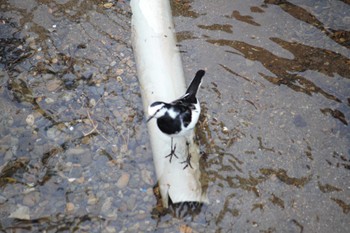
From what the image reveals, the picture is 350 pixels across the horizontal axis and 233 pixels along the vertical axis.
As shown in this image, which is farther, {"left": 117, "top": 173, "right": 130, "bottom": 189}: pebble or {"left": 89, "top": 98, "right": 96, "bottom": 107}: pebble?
{"left": 89, "top": 98, "right": 96, "bottom": 107}: pebble

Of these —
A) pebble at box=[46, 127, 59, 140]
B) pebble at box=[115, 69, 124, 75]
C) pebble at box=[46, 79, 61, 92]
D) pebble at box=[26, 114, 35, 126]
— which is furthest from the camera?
pebble at box=[115, 69, 124, 75]

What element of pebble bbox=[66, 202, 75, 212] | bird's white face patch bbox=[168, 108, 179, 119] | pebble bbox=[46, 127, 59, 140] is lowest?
pebble bbox=[66, 202, 75, 212]

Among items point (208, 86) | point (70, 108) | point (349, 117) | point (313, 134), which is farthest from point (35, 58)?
point (349, 117)

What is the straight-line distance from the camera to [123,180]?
16.2ft

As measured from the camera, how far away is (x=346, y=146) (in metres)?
5.05

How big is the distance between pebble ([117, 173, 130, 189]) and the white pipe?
1.16 ft

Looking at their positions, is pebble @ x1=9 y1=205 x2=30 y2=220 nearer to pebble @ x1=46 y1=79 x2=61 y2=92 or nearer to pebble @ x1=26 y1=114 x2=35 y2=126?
pebble @ x1=26 y1=114 x2=35 y2=126

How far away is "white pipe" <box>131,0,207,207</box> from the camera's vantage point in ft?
15.5

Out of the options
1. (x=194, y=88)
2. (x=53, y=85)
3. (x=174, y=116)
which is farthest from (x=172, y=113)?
(x=53, y=85)

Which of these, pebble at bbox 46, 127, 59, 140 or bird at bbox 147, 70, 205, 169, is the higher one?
bird at bbox 147, 70, 205, 169

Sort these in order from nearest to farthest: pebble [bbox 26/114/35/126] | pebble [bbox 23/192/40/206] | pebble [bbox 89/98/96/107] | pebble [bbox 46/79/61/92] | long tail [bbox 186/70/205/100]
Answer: pebble [bbox 23/192/40/206] → long tail [bbox 186/70/205/100] → pebble [bbox 26/114/35/126] → pebble [bbox 89/98/96/107] → pebble [bbox 46/79/61/92]

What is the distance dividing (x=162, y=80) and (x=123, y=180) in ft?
4.22

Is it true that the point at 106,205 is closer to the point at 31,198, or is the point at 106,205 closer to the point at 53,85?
the point at 31,198

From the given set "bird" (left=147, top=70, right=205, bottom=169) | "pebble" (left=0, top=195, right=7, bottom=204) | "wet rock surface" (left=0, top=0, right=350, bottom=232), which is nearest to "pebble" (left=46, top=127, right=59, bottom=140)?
"wet rock surface" (left=0, top=0, right=350, bottom=232)
